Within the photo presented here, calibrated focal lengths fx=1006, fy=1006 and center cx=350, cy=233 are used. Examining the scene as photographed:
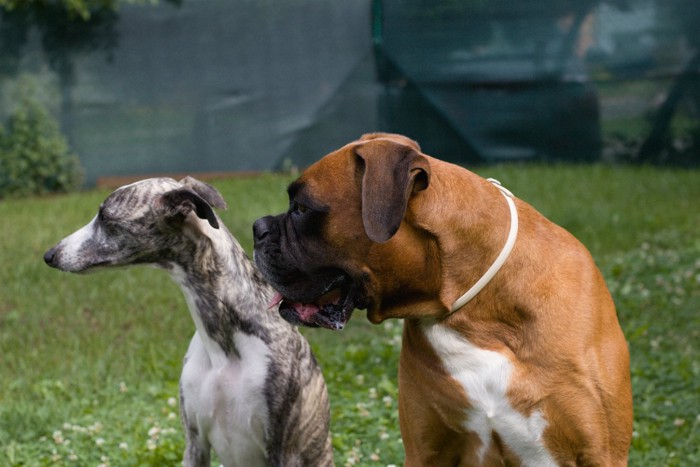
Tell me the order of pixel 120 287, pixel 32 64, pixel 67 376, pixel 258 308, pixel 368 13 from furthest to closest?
pixel 368 13 < pixel 32 64 < pixel 120 287 < pixel 67 376 < pixel 258 308

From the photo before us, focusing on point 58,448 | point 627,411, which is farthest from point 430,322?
point 58,448

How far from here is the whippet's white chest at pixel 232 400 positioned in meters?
3.66

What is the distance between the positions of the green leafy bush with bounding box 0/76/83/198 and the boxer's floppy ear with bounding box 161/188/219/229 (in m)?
9.15

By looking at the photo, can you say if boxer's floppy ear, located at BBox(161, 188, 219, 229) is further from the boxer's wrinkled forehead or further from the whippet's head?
the boxer's wrinkled forehead

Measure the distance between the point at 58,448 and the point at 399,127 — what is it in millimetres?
9160

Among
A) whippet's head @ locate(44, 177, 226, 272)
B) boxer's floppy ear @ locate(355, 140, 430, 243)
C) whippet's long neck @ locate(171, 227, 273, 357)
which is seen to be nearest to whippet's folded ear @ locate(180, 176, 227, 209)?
whippet's head @ locate(44, 177, 226, 272)

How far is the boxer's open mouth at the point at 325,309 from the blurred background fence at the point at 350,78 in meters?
10.1

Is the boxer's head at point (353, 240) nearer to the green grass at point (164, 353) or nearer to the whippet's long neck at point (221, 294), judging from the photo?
the whippet's long neck at point (221, 294)

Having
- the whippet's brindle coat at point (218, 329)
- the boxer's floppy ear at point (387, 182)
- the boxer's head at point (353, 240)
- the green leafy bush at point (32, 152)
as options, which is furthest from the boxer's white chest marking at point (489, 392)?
the green leafy bush at point (32, 152)

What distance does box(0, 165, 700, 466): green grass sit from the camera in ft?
15.5

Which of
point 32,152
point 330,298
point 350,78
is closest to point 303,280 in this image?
point 330,298

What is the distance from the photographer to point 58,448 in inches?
184

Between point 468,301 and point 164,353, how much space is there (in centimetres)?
326

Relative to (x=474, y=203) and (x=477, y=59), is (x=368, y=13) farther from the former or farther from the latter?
(x=474, y=203)
